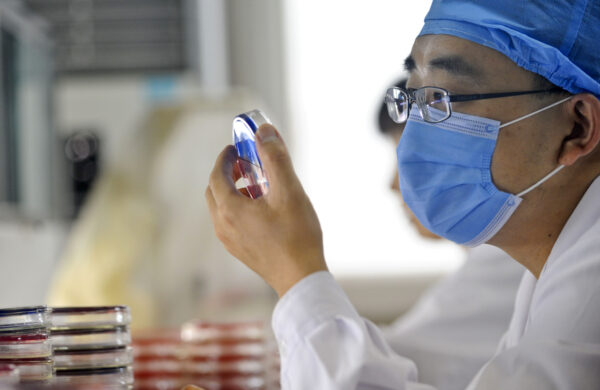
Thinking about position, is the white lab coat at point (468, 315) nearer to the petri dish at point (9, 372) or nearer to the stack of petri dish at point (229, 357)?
the stack of petri dish at point (229, 357)

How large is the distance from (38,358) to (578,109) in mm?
794

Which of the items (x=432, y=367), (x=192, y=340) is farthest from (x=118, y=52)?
(x=432, y=367)

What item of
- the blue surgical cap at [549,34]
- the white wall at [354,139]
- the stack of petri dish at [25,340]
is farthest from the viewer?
the white wall at [354,139]

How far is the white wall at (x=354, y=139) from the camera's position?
3.74 meters

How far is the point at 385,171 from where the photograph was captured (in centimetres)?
375

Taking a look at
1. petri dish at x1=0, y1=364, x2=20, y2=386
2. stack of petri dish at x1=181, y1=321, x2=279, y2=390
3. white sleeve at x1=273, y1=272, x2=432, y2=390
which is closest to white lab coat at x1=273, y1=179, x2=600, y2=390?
white sleeve at x1=273, y1=272, x2=432, y2=390

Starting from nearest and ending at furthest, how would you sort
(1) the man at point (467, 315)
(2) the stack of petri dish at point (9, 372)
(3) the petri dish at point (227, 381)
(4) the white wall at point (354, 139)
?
(2) the stack of petri dish at point (9, 372) → (3) the petri dish at point (227, 381) → (1) the man at point (467, 315) → (4) the white wall at point (354, 139)

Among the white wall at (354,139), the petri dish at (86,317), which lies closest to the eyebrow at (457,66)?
the petri dish at (86,317)

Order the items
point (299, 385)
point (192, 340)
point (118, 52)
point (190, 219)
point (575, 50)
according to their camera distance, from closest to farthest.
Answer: point (299, 385), point (575, 50), point (192, 340), point (190, 219), point (118, 52)

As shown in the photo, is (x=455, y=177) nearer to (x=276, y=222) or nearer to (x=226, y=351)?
(x=276, y=222)

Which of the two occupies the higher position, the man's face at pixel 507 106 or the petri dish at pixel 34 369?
the man's face at pixel 507 106

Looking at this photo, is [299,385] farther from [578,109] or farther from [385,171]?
[385,171]

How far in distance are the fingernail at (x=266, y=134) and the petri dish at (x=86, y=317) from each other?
294 millimetres

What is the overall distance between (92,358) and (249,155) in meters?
0.34
